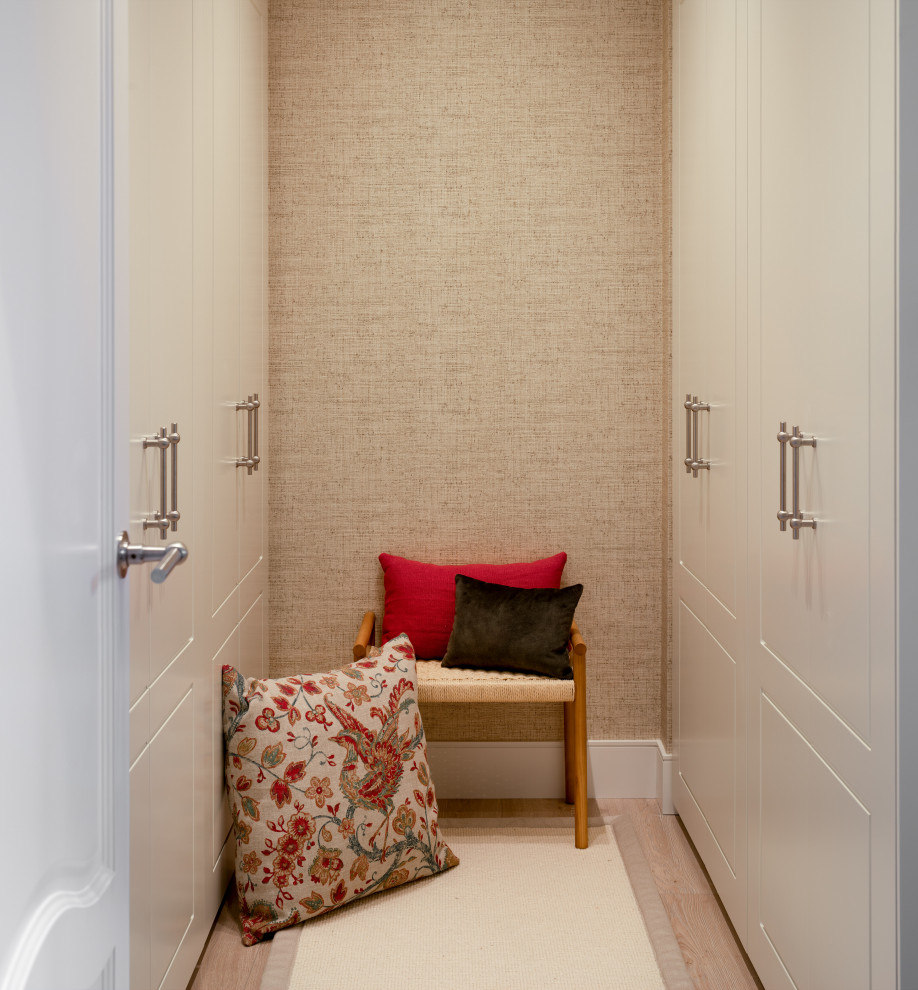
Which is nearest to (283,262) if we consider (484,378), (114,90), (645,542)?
(484,378)

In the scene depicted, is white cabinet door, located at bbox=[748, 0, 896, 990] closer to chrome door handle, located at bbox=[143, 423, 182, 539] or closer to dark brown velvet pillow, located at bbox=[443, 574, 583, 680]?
dark brown velvet pillow, located at bbox=[443, 574, 583, 680]

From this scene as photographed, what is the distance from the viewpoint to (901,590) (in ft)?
4.39

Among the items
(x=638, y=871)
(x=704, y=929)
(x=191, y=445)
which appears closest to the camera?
(x=191, y=445)

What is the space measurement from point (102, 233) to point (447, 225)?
2.04 metres

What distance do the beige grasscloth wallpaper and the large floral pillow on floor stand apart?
0.65 metres

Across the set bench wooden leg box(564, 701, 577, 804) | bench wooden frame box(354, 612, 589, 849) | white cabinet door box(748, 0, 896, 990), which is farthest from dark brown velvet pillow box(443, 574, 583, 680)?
white cabinet door box(748, 0, 896, 990)

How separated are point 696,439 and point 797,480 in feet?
2.88

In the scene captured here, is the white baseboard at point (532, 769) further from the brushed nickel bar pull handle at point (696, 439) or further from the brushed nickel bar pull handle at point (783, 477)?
the brushed nickel bar pull handle at point (783, 477)

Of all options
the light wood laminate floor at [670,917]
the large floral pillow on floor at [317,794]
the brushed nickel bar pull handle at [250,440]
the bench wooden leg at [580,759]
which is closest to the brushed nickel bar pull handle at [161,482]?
the large floral pillow on floor at [317,794]

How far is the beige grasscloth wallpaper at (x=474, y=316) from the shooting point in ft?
9.65

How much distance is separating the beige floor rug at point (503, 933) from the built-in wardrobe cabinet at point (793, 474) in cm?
22

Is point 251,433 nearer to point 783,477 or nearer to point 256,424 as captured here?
point 256,424

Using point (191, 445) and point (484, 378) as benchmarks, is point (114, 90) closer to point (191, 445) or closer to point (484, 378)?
point (191, 445)

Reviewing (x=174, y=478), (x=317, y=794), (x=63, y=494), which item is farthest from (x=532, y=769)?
(x=63, y=494)
